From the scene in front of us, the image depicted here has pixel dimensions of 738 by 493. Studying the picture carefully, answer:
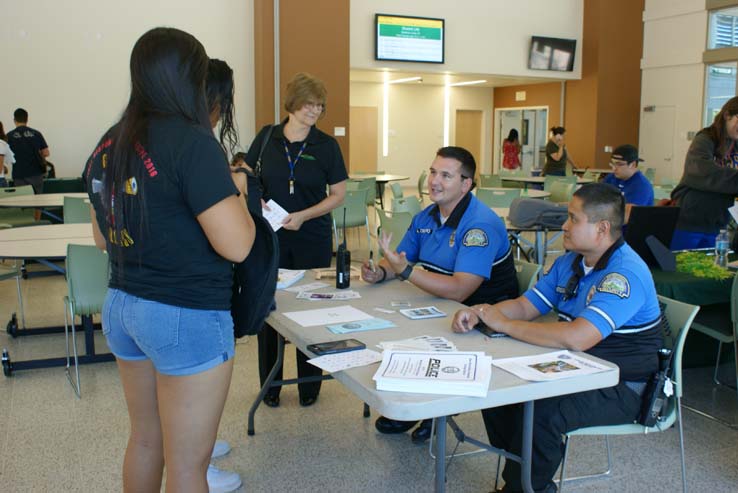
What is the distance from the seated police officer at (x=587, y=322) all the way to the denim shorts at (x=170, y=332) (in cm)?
82

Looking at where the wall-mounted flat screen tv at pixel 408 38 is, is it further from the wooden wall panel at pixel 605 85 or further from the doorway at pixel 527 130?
the doorway at pixel 527 130

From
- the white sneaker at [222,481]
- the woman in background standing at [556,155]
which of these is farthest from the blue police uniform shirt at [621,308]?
the woman in background standing at [556,155]

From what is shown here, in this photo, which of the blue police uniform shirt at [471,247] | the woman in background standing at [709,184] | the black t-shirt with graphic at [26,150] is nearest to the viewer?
the blue police uniform shirt at [471,247]

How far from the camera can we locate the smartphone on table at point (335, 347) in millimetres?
1927

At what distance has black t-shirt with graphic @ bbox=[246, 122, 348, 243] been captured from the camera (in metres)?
3.39

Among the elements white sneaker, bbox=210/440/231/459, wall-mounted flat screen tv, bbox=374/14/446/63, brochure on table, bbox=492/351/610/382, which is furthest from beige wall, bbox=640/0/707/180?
brochure on table, bbox=492/351/610/382

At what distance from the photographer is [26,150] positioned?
28.3ft

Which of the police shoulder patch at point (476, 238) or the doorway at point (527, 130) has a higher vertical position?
the doorway at point (527, 130)

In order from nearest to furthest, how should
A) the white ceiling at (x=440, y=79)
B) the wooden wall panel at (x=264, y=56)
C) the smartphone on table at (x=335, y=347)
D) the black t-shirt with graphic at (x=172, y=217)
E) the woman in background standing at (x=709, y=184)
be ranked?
the black t-shirt with graphic at (x=172, y=217), the smartphone on table at (x=335, y=347), the woman in background standing at (x=709, y=184), the wooden wall panel at (x=264, y=56), the white ceiling at (x=440, y=79)

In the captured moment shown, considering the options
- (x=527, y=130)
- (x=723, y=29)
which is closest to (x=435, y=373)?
(x=723, y=29)

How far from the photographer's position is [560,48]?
1335 cm

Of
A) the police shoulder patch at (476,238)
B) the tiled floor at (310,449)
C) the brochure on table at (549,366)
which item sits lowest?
the tiled floor at (310,449)

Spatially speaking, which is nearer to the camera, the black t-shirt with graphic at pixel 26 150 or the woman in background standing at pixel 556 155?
the black t-shirt with graphic at pixel 26 150

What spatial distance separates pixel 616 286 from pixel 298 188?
5.69ft
